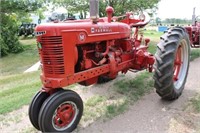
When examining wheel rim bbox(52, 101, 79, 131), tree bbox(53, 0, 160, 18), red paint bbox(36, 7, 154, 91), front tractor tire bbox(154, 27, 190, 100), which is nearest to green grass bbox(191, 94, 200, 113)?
front tractor tire bbox(154, 27, 190, 100)

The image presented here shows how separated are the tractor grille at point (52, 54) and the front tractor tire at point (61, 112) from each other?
311 mm

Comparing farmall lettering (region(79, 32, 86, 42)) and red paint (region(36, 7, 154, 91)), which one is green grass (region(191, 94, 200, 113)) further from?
farmall lettering (region(79, 32, 86, 42))

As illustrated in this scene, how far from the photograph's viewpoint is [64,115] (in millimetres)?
3332

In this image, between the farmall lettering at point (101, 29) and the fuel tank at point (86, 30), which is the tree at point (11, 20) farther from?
the farmall lettering at point (101, 29)

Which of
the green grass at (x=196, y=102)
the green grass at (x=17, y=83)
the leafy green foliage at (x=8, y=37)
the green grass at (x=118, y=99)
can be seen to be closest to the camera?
the green grass at (x=118, y=99)

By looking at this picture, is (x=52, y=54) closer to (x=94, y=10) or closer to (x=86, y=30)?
(x=86, y=30)

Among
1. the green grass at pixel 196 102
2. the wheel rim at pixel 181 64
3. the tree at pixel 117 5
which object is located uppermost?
the tree at pixel 117 5

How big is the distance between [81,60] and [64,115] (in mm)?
827

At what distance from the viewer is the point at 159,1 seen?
48.2ft

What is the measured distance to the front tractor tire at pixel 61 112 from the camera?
315 centimetres

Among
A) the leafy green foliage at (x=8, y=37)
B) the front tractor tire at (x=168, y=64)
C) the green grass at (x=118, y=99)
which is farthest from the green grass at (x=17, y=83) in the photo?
the front tractor tire at (x=168, y=64)

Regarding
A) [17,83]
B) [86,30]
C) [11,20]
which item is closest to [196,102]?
[86,30]

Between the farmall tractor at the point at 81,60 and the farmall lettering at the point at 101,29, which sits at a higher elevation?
the farmall lettering at the point at 101,29

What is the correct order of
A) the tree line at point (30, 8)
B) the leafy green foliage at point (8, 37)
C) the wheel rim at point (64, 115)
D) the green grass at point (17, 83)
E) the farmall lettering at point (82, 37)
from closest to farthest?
the wheel rim at point (64, 115)
the farmall lettering at point (82, 37)
the green grass at point (17, 83)
the tree line at point (30, 8)
the leafy green foliage at point (8, 37)
